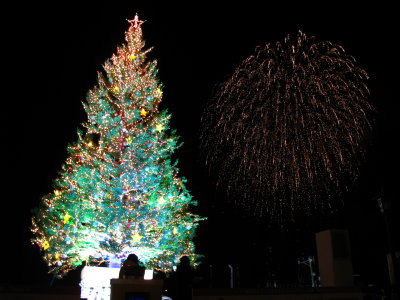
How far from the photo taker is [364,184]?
107ft

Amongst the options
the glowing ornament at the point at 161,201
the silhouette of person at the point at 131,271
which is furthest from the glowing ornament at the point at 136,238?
the silhouette of person at the point at 131,271

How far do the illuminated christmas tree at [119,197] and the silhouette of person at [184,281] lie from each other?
7220 mm

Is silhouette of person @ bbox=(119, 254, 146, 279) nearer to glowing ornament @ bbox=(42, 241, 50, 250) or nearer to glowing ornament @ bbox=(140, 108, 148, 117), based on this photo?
glowing ornament @ bbox=(42, 241, 50, 250)

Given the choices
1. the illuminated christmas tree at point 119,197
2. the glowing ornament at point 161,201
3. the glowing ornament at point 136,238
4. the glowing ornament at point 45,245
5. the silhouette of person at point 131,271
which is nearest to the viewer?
the silhouette of person at point 131,271

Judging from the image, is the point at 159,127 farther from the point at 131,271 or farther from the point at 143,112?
the point at 131,271

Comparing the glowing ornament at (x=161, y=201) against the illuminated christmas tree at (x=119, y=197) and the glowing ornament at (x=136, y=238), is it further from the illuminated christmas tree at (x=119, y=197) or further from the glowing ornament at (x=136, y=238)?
the glowing ornament at (x=136, y=238)

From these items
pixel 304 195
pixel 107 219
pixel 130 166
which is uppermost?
pixel 130 166

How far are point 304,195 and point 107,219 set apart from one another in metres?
7.73

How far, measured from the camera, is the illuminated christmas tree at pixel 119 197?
15234 mm

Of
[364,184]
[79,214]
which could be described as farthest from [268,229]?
[79,214]

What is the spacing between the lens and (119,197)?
15.5m

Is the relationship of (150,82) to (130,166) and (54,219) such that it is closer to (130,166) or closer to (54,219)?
(130,166)

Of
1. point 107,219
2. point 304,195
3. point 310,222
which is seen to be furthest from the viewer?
point 310,222

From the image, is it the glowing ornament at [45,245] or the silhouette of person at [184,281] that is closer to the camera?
the silhouette of person at [184,281]
